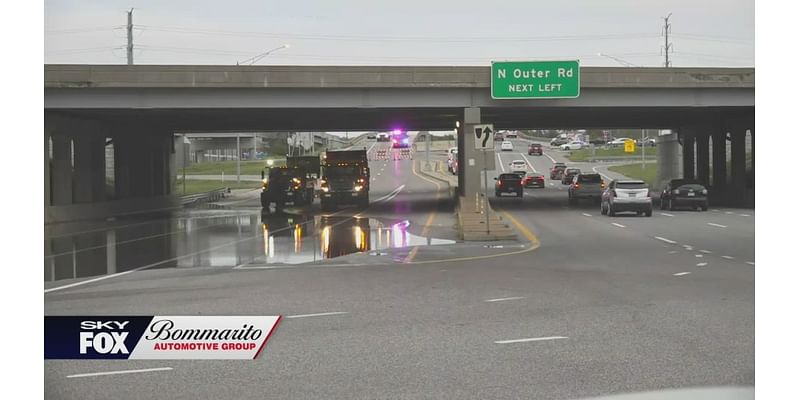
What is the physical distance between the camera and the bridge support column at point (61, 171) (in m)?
39.8

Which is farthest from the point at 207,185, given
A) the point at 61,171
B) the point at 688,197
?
the point at 688,197

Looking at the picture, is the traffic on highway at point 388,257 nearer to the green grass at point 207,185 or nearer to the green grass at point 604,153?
the green grass at point 207,185

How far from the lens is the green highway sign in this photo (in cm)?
3653

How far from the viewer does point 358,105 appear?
125 ft

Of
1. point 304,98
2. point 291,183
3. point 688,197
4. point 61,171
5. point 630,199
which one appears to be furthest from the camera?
point 291,183

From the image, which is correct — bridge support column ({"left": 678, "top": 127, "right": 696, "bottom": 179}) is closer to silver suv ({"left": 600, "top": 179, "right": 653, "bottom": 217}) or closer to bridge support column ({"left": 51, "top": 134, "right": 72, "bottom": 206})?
silver suv ({"left": 600, "top": 179, "right": 653, "bottom": 217})

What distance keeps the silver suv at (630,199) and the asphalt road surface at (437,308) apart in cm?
900

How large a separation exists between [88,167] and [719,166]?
36020 millimetres

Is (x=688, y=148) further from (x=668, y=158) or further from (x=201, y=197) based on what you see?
(x=201, y=197)

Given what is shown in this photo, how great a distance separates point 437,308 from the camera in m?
12.0

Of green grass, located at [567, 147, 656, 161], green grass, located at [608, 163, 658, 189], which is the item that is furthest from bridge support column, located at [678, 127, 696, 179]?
green grass, located at [567, 147, 656, 161]

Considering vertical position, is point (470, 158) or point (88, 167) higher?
point (470, 158)

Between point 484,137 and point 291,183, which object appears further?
point 291,183

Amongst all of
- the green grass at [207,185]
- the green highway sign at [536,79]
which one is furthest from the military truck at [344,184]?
the green grass at [207,185]
